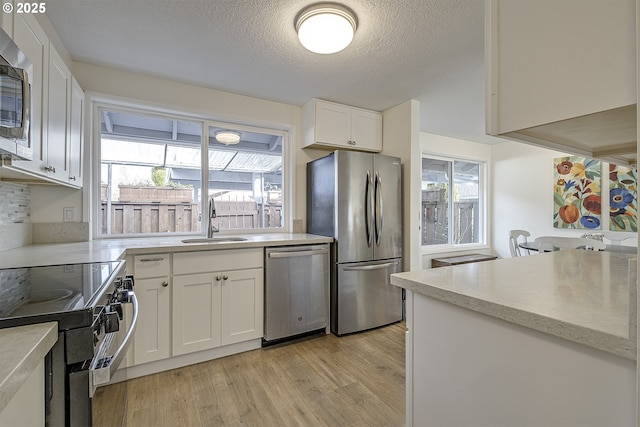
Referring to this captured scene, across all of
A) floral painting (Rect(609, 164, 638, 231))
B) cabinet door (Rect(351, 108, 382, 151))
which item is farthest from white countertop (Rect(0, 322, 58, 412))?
floral painting (Rect(609, 164, 638, 231))

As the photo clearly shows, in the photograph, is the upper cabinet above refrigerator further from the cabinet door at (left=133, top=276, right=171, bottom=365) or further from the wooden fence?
the wooden fence

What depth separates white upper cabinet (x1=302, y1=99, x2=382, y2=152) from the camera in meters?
2.94

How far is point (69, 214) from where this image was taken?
88.2 inches

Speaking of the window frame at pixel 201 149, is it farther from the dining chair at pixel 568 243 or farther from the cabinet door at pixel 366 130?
the dining chair at pixel 568 243

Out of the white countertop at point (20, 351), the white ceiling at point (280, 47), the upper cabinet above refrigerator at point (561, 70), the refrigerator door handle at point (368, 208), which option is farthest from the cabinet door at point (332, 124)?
the white countertop at point (20, 351)

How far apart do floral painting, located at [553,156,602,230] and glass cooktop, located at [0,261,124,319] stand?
496cm

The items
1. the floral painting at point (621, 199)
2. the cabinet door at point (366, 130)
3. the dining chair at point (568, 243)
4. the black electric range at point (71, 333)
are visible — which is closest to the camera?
the black electric range at point (71, 333)

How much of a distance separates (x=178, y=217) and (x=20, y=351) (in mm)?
2336

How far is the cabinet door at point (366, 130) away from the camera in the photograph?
10.3 ft

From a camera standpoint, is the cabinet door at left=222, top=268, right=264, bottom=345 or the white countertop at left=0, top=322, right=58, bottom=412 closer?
the white countertop at left=0, top=322, right=58, bottom=412

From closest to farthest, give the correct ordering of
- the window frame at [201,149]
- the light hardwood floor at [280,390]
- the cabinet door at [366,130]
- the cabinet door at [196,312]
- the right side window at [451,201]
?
the light hardwood floor at [280,390]
the cabinet door at [196,312]
the window frame at [201,149]
the cabinet door at [366,130]
the right side window at [451,201]

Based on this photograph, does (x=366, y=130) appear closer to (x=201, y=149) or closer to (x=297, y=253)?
(x=297, y=253)

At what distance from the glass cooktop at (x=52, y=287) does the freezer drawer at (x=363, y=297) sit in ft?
5.96

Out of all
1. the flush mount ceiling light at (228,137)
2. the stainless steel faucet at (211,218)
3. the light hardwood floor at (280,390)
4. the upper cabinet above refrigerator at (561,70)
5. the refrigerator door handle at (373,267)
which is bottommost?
the light hardwood floor at (280,390)
